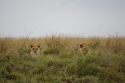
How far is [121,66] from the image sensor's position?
697cm

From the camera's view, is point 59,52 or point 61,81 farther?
point 59,52

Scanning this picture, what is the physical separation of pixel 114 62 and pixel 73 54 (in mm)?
1722

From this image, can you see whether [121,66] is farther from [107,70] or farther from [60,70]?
[60,70]

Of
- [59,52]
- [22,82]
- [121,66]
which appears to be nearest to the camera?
[22,82]

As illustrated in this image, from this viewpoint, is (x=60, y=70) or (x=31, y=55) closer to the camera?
(x=60, y=70)

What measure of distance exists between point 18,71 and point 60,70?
1.08 m

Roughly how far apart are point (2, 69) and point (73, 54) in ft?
8.67

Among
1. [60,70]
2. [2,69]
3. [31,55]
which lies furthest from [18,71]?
[31,55]

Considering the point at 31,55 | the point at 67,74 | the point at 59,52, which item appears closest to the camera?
the point at 67,74

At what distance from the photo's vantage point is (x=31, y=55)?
8.14 meters

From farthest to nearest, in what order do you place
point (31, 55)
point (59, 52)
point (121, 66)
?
point (59, 52)
point (31, 55)
point (121, 66)

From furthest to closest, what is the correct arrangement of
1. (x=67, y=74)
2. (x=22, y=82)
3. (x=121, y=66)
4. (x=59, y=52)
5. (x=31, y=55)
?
(x=59, y=52)
(x=31, y=55)
(x=121, y=66)
(x=67, y=74)
(x=22, y=82)

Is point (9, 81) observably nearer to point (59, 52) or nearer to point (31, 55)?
point (31, 55)

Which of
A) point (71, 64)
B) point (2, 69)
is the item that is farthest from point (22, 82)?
point (71, 64)
